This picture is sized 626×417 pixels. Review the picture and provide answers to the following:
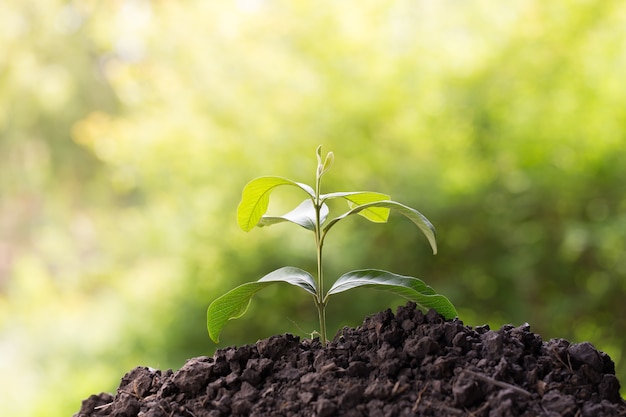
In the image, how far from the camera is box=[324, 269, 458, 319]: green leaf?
991mm

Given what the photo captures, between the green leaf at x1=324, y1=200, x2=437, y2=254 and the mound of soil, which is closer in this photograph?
the mound of soil

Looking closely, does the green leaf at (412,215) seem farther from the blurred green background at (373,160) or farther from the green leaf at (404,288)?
the blurred green background at (373,160)

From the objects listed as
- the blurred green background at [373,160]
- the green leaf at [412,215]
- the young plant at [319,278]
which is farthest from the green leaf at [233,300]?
the blurred green background at [373,160]

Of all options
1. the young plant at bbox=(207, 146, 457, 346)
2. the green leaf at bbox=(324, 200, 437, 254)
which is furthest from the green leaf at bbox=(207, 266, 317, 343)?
the green leaf at bbox=(324, 200, 437, 254)

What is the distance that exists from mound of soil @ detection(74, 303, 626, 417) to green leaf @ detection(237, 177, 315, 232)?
0.19 m

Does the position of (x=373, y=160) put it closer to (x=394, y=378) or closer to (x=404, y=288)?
(x=404, y=288)

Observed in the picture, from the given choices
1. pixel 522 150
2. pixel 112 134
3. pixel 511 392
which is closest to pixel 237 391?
pixel 511 392

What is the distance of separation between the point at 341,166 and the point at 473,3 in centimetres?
118

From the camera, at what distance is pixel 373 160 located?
3604 mm

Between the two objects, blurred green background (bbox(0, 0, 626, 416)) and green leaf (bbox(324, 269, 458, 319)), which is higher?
blurred green background (bbox(0, 0, 626, 416))

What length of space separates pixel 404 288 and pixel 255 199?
27cm

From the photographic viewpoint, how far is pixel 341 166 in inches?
143

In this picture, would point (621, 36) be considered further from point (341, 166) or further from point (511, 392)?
point (511, 392)

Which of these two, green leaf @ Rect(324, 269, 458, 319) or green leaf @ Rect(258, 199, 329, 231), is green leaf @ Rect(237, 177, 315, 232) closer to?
green leaf @ Rect(258, 199, 329, 231)
